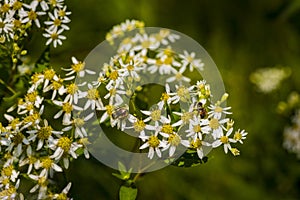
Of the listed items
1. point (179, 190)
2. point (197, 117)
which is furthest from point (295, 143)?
point (197, 117)

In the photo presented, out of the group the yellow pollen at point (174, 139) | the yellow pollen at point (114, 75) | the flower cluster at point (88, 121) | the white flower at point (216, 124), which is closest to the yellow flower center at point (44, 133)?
the flower cluster at point (88, 121)

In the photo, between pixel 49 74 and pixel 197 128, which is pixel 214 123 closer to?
pixel 197 128

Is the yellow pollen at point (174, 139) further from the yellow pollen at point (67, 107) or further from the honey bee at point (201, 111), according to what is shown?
the yellow pollen at point (67, 107)

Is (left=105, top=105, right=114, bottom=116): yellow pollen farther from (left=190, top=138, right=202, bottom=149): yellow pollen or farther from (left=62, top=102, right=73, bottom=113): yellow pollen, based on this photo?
(left=190, top=138, right=202, bottom=149): yellow pollen

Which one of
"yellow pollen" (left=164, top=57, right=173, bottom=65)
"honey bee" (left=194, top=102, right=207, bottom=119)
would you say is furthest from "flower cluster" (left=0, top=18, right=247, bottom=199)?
"yellow pollen" (left=164, top=57, right=173, bottom=65)

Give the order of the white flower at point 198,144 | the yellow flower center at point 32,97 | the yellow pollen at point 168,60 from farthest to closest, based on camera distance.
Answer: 1. the yellow pollen at point 168,60
2. the yellow flower center at point 32,97
3. the white flower at point 198,144
